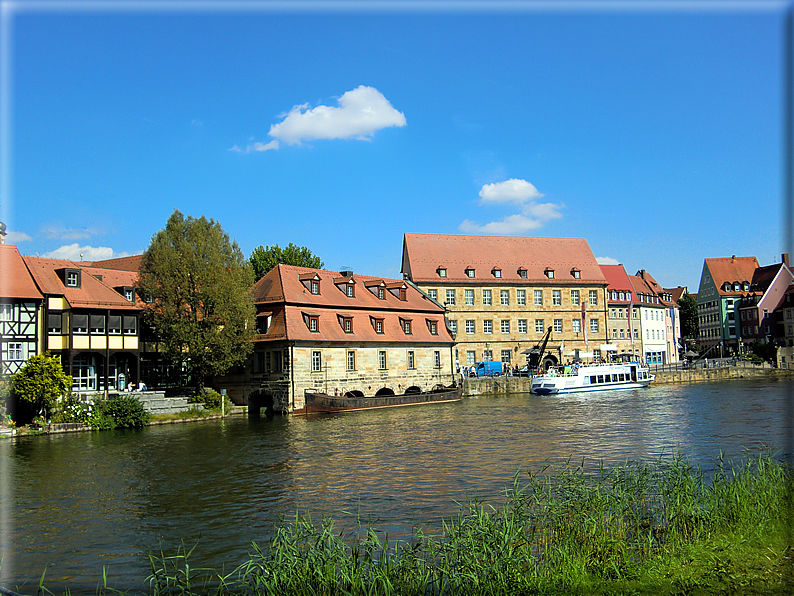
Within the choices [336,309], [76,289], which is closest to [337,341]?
[336,309]

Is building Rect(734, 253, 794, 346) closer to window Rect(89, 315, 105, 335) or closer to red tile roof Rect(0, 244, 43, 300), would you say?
window Rect(89, 315, 105, 335)

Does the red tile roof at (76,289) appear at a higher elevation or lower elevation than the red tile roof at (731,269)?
lower

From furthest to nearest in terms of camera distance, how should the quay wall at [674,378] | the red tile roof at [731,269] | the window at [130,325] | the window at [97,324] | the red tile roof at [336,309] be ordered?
1. the red tile roof at [731,269]
2. the quay wall at [674,378]
3. the red tile roof at [336,309]
4. the window at [130,325]
5. the window at [97,324]

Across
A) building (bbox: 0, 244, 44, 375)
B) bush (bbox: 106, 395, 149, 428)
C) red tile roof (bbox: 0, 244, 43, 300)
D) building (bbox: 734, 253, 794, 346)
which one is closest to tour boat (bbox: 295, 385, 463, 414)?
bush (bbox: 106, 395, 149, 428)

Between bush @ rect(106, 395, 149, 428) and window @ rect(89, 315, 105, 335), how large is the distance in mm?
5661

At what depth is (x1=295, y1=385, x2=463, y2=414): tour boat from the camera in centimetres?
4575

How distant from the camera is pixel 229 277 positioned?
150 ft

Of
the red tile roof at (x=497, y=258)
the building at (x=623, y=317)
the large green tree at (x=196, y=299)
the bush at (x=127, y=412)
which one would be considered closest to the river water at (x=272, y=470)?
the bush at (x=127, y=412)

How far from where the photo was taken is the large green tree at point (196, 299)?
44.3 m

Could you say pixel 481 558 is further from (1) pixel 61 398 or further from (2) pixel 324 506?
(1) pixel 61 398

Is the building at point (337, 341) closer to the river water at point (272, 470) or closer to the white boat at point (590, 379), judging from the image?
the river water at point (272, 470)

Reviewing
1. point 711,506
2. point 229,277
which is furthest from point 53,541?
point 229,277

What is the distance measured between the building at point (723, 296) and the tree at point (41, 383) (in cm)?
8907

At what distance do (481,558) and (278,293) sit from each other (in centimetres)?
3996
